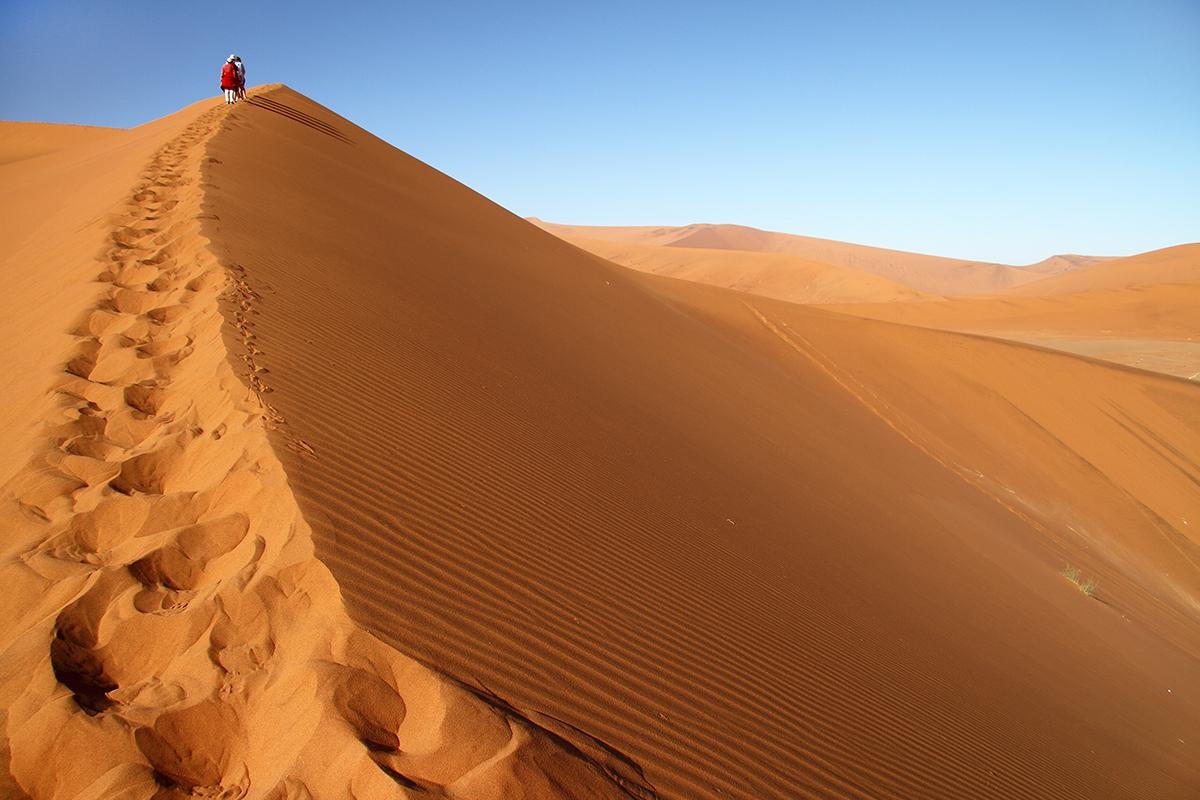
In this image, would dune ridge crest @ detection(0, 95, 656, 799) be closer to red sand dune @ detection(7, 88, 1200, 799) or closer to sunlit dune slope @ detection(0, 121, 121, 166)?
red sand dune @ detection(7, 88, 1200, 799)

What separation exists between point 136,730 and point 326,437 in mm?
1889

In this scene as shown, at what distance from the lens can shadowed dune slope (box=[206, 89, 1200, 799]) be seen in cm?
313

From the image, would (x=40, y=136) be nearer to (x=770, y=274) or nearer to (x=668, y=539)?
(x=668, y=539)

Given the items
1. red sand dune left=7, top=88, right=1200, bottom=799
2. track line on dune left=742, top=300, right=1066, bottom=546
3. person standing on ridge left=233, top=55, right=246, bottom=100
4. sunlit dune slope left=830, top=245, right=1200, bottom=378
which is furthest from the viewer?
sunlit dune slope left=830, top=245, right=1200, bottom=378

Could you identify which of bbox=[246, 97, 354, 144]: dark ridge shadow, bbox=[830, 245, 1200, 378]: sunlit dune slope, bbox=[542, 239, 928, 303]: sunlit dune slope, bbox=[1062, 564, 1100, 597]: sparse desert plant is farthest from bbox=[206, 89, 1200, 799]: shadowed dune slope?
bbox=[542, 239, 928, 303]: sunlit dune slope

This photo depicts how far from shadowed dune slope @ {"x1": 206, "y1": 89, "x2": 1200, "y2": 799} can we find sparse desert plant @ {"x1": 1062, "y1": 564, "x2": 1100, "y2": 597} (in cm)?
35

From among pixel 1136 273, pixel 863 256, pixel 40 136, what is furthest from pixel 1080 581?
pixel 863 256

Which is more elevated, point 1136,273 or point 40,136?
point 1136,273

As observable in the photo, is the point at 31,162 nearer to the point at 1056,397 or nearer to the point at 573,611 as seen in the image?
the point at 573,611

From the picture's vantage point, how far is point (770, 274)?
5938cm

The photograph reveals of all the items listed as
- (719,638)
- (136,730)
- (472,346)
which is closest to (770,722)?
(719,638)

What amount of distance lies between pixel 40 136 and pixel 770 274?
45.4m

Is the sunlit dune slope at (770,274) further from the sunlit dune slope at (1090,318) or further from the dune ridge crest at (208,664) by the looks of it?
the dune ridge crest at (208,664)

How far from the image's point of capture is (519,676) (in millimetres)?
2748
